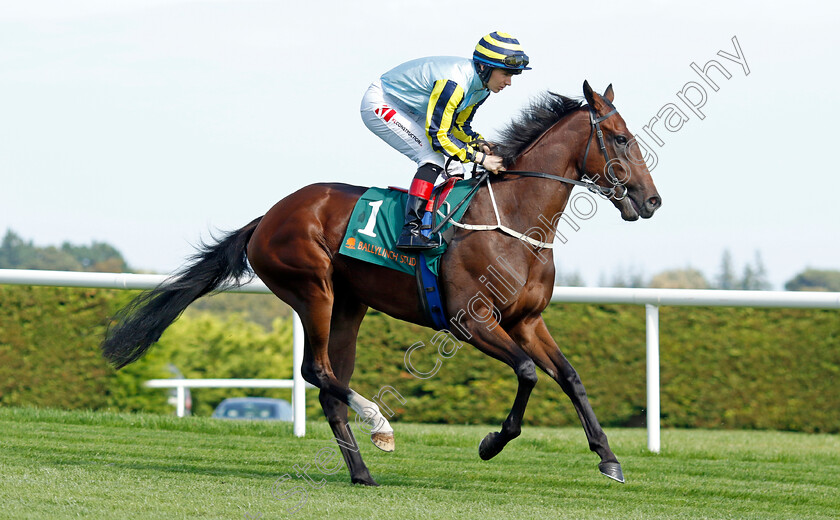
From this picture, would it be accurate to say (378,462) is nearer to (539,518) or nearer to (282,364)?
(539,518)

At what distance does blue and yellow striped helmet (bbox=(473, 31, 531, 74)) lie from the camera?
462cm

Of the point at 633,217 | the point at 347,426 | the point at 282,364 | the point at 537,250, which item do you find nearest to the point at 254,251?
the point at 347,426

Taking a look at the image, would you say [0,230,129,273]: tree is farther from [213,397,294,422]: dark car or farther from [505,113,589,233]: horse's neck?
[505,113,589,233]: horse's neck

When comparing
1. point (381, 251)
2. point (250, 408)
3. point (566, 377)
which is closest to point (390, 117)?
point (381, 251)

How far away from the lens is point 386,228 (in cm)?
478

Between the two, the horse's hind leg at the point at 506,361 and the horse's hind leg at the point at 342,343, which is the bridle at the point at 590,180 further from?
the horse's hind leg at the point at 342,343

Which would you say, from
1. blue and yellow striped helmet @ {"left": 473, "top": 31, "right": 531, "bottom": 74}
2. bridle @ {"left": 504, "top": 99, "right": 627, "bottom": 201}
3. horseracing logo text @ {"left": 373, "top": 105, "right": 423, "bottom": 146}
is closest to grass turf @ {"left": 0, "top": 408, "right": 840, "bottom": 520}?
bridle @ {"left": 504, "top": 99, "right": 627, "bottom": 201}

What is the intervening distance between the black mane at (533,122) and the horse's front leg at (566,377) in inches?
34.2

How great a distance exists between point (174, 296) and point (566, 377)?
7.55ft

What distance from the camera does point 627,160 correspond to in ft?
15.0

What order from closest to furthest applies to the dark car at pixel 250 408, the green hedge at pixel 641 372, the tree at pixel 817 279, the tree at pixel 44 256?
the green hedge at pixel 641 372 < the dark car at pixel 250 408 < the tree at pixel 44 256 < the tree at pixel 817 279

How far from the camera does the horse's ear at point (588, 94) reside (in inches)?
183

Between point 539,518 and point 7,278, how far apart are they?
4.15m

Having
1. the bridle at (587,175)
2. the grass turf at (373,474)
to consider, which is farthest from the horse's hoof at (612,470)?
the bridle at (587,175)
